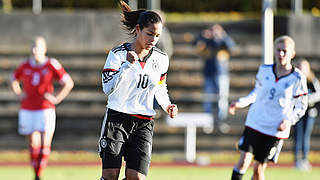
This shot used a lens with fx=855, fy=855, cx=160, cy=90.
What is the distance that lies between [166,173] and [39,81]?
339cm

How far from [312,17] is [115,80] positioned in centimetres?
1256

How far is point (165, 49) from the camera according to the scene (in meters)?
18.7

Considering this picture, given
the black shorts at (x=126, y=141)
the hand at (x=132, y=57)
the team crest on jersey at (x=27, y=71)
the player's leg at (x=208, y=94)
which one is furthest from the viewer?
the player's leg at (x=208, y=94)

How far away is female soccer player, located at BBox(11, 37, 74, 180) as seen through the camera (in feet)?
39.5

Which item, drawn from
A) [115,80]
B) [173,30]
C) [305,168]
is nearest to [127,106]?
[115,80]

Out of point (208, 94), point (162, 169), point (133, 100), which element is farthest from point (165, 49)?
point (133, 100)

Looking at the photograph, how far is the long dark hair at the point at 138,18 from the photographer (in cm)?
803

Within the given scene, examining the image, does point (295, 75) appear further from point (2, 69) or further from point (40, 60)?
point (2, 69)

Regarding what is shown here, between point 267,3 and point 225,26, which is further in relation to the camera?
point 225,26

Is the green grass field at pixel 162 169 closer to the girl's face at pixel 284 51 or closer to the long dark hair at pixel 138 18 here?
the girl's face at pixel 284 51

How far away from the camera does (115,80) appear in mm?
7980

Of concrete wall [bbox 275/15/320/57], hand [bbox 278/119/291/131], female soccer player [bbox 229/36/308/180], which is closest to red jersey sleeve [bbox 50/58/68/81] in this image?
female soccer player [bbox 229/36/308/180]

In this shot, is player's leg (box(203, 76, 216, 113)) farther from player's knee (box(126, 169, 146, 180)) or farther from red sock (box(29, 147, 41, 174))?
player's knee (box(126, 169, 146, 180))

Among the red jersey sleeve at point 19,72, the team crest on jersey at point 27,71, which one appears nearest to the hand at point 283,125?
the team crest on jersey at point 27,71
